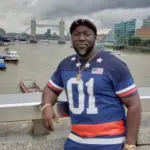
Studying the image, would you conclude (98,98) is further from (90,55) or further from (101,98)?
(90,55)

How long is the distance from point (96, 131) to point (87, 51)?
37 cm

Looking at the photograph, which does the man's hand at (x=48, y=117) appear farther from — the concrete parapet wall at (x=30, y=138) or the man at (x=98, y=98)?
the concrete parapet wall at (x=30, y=138)

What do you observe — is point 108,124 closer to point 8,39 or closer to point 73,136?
point 73,136

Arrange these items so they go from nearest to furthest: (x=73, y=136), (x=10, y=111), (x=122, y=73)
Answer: (x=122, y=73)
(x=73, y=136)
(x=10, y=111)

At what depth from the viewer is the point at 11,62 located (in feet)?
129

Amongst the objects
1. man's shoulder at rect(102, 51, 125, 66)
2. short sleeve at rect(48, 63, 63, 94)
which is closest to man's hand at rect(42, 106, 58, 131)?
short sleeve at rect(48, 63, 63, 94)

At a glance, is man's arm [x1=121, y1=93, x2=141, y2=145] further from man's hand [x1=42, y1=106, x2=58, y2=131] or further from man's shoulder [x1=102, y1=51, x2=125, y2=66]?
man's hand [x1=42, y1=106, x2=58, y2=131]

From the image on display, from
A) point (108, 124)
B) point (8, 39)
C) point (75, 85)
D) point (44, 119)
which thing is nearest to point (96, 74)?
point (75, 85)

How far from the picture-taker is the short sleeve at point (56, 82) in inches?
64.0

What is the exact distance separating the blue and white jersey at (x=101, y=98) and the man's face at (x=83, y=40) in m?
0.05

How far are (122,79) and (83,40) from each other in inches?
10.5

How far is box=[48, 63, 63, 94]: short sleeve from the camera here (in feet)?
5.33

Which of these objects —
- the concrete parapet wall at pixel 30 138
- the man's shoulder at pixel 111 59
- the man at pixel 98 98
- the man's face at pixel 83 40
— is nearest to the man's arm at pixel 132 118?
the man at pixel 98 98

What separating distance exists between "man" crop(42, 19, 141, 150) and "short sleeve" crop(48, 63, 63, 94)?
0.31 ft
